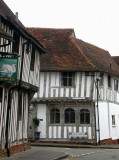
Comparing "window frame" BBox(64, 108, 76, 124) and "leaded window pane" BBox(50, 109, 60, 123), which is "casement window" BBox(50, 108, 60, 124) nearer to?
"leaded window pane" BBox(50, 109, 60, 123)

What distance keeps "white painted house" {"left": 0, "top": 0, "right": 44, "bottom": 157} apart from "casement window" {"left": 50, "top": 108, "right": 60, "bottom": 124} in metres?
6.31

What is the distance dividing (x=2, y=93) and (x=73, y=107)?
32.9 ft

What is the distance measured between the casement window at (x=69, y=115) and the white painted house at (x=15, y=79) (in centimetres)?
648

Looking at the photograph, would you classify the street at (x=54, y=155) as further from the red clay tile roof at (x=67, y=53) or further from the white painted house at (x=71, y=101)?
the red clay tile roof at (x=67, y=53)

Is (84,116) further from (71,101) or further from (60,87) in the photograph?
(60,87)

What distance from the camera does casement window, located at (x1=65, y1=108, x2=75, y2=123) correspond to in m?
20.5

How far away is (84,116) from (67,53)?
5.16 m

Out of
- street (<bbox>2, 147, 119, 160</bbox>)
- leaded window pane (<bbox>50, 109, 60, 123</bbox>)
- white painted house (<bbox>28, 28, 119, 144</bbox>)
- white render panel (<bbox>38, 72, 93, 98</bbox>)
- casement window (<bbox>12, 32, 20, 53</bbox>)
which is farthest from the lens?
leaded window pane (<bbox>50, 109, 60, 123</bbox>)

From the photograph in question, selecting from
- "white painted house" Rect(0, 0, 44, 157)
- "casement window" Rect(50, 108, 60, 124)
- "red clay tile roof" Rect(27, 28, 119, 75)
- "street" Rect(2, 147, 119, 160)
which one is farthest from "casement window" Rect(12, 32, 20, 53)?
"casement window" Rect(50, 108, 60, 124)

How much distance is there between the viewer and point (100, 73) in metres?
21.3

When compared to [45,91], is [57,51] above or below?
above

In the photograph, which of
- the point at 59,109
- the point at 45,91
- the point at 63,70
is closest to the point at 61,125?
the point at 59,109

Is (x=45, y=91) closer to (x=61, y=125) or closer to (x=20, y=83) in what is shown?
(x=61, y=125)

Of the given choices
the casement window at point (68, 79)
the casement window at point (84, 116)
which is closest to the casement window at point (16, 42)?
the casement window at point (68, 79)
